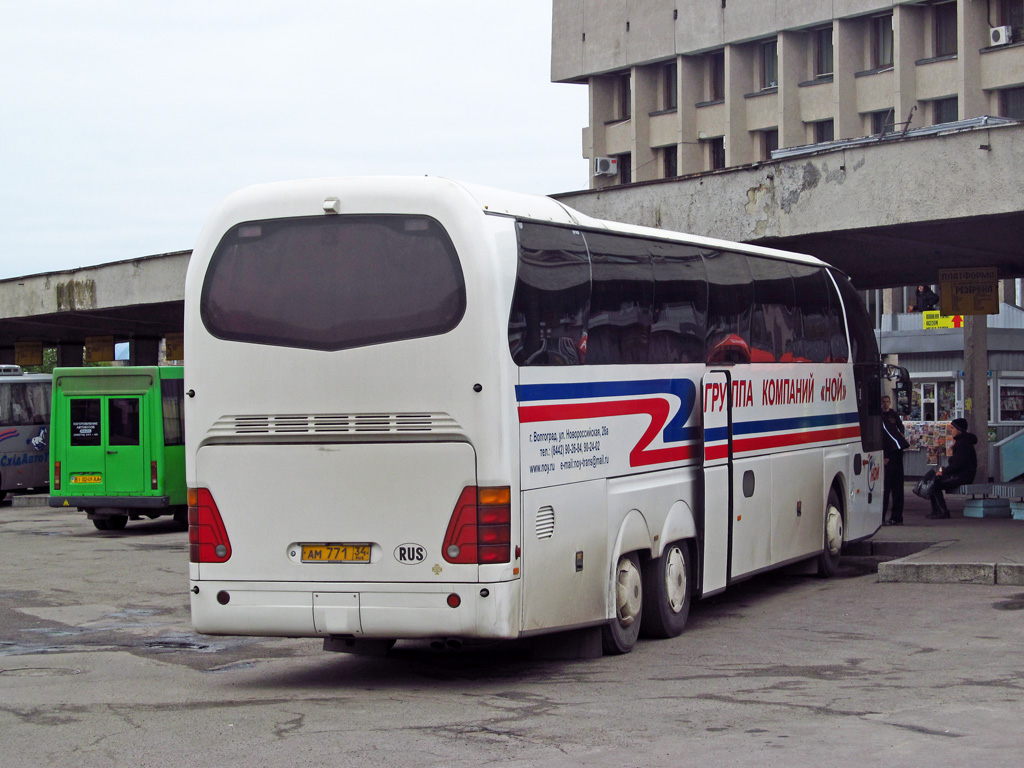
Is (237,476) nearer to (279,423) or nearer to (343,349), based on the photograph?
(279,423)

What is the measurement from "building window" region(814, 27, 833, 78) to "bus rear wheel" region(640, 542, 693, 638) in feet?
129

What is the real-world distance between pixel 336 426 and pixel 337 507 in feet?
1.72

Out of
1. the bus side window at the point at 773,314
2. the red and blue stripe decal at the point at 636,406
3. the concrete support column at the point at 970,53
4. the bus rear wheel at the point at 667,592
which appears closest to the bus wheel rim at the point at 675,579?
the bus rear wheel at the point at 667,592

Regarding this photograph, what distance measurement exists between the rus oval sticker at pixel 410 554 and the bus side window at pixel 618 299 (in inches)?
76.9

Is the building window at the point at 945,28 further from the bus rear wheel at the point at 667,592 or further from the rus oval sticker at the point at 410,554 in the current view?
the rus oval sticker at the point at 410,554

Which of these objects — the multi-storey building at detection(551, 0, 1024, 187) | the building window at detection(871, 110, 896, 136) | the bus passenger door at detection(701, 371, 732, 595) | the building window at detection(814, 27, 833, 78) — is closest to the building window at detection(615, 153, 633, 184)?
the multi-storey building at detection(551, 0, 1024, 187)

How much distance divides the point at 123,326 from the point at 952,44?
27105 mm

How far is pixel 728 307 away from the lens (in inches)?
486

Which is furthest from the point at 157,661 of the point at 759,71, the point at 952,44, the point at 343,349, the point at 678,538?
the point at 759,71

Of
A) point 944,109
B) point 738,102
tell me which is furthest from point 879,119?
point 738,102

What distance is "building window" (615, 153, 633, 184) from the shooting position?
55.1m

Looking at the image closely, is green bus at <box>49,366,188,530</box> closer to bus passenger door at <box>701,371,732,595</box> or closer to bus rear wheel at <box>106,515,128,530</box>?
bus rear wheel at <box>106,515,128,530</box>

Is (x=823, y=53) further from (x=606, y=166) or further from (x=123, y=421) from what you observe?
(x=123, y=421)

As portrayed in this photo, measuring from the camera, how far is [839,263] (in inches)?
891
